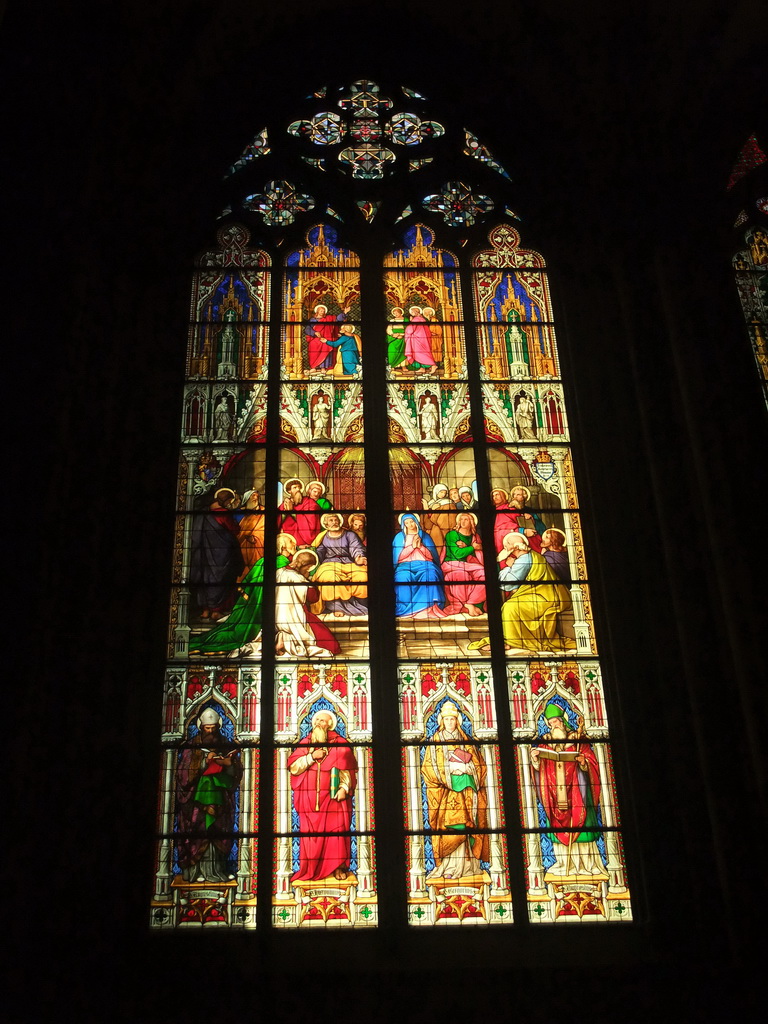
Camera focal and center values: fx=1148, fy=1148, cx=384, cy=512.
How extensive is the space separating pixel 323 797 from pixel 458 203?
3915mm

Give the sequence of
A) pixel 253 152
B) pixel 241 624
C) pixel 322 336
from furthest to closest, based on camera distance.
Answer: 1. pixel 253 152
2. pixel 322 336
3. pixel 241 624

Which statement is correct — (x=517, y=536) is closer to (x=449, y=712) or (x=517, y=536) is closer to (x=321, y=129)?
(x=449, y=712)

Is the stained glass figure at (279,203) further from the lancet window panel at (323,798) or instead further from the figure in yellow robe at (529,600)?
the lancet window panel at (323,798)

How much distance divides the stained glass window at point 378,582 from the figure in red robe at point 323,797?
0.01m

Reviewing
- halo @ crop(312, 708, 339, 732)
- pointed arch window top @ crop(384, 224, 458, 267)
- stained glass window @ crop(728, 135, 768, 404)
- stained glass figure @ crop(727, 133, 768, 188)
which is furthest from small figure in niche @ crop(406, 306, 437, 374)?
stained glass figure @ crop(727, 133, 768, 188)

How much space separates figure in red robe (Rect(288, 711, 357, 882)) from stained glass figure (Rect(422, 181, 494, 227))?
3422mm

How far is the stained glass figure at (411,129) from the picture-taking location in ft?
24.9

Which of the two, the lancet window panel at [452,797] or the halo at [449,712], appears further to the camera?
the halo at [449,712]

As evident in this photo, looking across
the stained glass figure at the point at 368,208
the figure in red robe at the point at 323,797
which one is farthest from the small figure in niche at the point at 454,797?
the stained glass figure at the point at 368,208

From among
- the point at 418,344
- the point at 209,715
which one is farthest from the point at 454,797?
the point at 418,344

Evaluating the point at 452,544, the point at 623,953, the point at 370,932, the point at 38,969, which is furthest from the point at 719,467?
the point at 38,969

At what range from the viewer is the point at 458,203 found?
24.1 ft

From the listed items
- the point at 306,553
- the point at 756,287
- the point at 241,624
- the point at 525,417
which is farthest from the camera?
the point at 756,287

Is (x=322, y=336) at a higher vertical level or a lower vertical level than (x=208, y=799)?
higher
